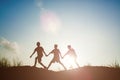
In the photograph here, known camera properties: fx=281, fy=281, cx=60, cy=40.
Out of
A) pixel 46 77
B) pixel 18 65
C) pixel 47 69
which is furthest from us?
pixel 18 65

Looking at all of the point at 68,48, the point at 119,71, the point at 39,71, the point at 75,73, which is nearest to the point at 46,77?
the point at 39,71

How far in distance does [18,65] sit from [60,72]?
3.93 metres

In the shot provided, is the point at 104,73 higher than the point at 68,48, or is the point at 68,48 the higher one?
the point at 68,48

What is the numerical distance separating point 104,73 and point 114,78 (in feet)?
2.84

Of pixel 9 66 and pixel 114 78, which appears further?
pixel 9 66

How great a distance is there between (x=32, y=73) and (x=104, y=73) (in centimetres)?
549

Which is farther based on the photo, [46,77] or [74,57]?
[74,57]

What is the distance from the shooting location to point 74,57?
76.7ft

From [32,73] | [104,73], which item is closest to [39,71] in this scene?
[32,73]

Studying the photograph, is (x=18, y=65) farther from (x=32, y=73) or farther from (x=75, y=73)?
(x=75, y=73)

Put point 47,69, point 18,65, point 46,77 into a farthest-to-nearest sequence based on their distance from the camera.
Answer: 1. point 18,65
2. point 47,69
3. point 46,77

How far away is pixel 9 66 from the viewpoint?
2247 cm

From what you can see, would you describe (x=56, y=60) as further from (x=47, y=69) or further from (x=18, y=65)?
(x=18, y=65)

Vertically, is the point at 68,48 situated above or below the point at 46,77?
above
